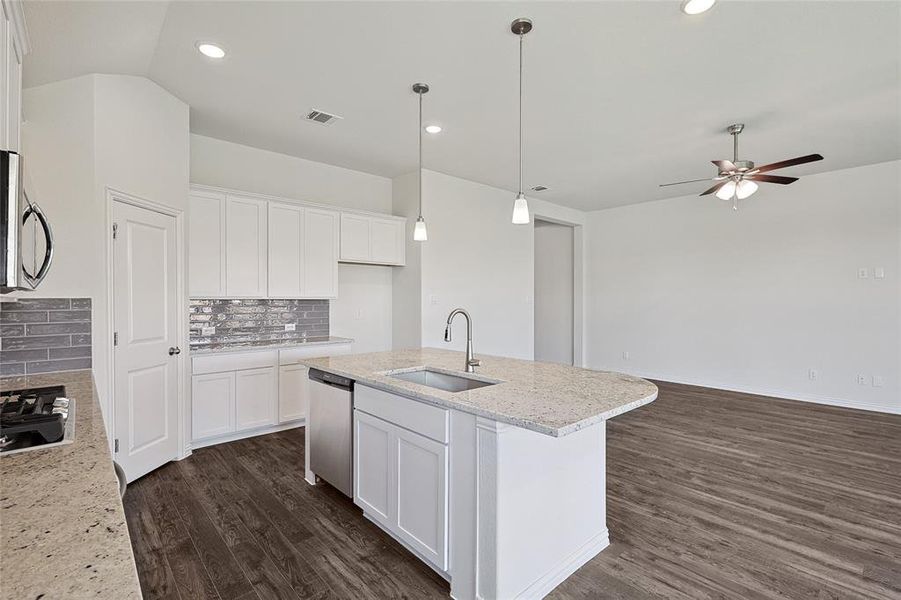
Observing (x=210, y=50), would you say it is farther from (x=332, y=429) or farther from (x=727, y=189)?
(x=727, y=189)

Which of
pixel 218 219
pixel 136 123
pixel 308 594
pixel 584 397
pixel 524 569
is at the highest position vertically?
pixel 136 123

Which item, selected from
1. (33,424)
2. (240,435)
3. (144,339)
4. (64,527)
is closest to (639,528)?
(64,527)

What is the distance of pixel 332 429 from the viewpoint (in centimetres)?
287

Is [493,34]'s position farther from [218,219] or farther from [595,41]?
[218,219]

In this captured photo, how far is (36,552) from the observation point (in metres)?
0.74

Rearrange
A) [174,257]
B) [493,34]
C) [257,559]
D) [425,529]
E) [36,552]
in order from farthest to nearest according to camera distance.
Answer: [174,257] < [493,34] < [257,559] < [425,529] < [36,552]

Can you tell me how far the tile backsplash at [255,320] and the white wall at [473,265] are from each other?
3.66 ft

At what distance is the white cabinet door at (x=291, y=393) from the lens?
427cm

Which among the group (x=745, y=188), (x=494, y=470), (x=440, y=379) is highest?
(x=745, y=188)

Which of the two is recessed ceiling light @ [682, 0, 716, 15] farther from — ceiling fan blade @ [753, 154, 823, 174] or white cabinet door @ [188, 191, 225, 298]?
white cabinet door @ [188, 191, 225, 298]

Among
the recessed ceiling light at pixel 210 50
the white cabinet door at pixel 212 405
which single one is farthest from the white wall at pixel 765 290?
the recessed ceiling light at pixel 210 50

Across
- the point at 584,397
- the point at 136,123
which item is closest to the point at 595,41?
the point at 584,397

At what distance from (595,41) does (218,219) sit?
3.32 meters

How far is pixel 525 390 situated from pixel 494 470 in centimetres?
43
